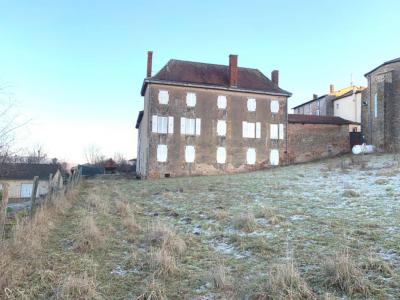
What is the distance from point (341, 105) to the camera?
42.4 metres

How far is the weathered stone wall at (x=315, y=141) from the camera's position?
3391 centimetres

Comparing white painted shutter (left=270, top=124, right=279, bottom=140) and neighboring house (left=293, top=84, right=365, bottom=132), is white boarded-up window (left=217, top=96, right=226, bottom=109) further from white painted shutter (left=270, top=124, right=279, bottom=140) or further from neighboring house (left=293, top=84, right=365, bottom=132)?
neighboring house (left=293, top=84, right=365, bottom=132)

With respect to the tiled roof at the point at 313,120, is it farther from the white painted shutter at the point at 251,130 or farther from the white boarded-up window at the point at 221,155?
the white boarded-up window at the point at 221,155

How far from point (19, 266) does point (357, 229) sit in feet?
20.4

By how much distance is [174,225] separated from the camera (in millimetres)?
9312

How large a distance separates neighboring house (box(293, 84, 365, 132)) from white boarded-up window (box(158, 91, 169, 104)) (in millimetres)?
17407

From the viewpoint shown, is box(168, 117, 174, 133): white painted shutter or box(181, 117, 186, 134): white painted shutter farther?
box(181, 117, 186, 134): white painted shutter

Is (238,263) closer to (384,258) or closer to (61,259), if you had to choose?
(384,258)

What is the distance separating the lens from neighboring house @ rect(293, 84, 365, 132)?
39500 millimetres

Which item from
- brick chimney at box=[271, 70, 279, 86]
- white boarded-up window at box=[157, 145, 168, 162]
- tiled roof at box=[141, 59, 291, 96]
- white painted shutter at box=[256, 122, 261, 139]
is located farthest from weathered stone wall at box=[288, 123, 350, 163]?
white boarded-up window at box=[157, 145, 168, 162]

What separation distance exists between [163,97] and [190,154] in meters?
5.09

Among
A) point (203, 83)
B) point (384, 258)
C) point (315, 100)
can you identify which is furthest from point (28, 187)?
point (384, 258)

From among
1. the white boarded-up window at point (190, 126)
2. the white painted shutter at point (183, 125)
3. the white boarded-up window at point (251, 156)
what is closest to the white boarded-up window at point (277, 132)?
the white boarded-up window at point (251, 156)

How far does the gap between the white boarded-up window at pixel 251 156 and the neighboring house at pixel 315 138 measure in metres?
3.53
